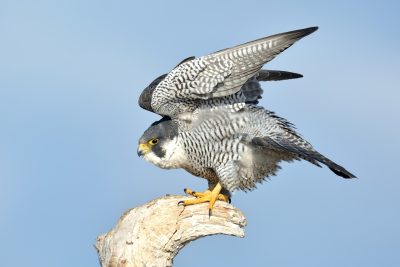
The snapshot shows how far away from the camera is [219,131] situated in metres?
11.3

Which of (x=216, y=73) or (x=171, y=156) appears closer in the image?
(x=216, y=73)

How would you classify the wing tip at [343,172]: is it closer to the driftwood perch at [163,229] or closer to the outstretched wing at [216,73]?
the driftwood perch at [163,229]

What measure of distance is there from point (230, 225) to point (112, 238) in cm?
152

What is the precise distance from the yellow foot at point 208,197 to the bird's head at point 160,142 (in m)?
0.55

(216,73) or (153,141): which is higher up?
(216,73)

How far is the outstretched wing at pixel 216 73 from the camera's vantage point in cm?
1066

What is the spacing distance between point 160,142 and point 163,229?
128 cm

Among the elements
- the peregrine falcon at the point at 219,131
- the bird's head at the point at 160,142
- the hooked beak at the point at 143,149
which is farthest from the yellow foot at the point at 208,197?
the hooked beak at the point at 143,149

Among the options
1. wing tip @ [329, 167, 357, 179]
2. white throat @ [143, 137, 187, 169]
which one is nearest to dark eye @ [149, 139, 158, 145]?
white throat @ [143, 137, 187, 169]

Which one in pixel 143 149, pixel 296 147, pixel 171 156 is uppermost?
pixel 143 149

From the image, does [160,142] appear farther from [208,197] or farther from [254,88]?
[254,88]

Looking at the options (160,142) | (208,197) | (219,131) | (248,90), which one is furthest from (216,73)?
(208,197)

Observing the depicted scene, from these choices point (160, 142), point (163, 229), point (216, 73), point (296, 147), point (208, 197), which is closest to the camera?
point (163, 229)

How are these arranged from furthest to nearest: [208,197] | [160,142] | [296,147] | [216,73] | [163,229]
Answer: [160,142]
[296,147]
[208,197]
[216,73]
[163,229]
